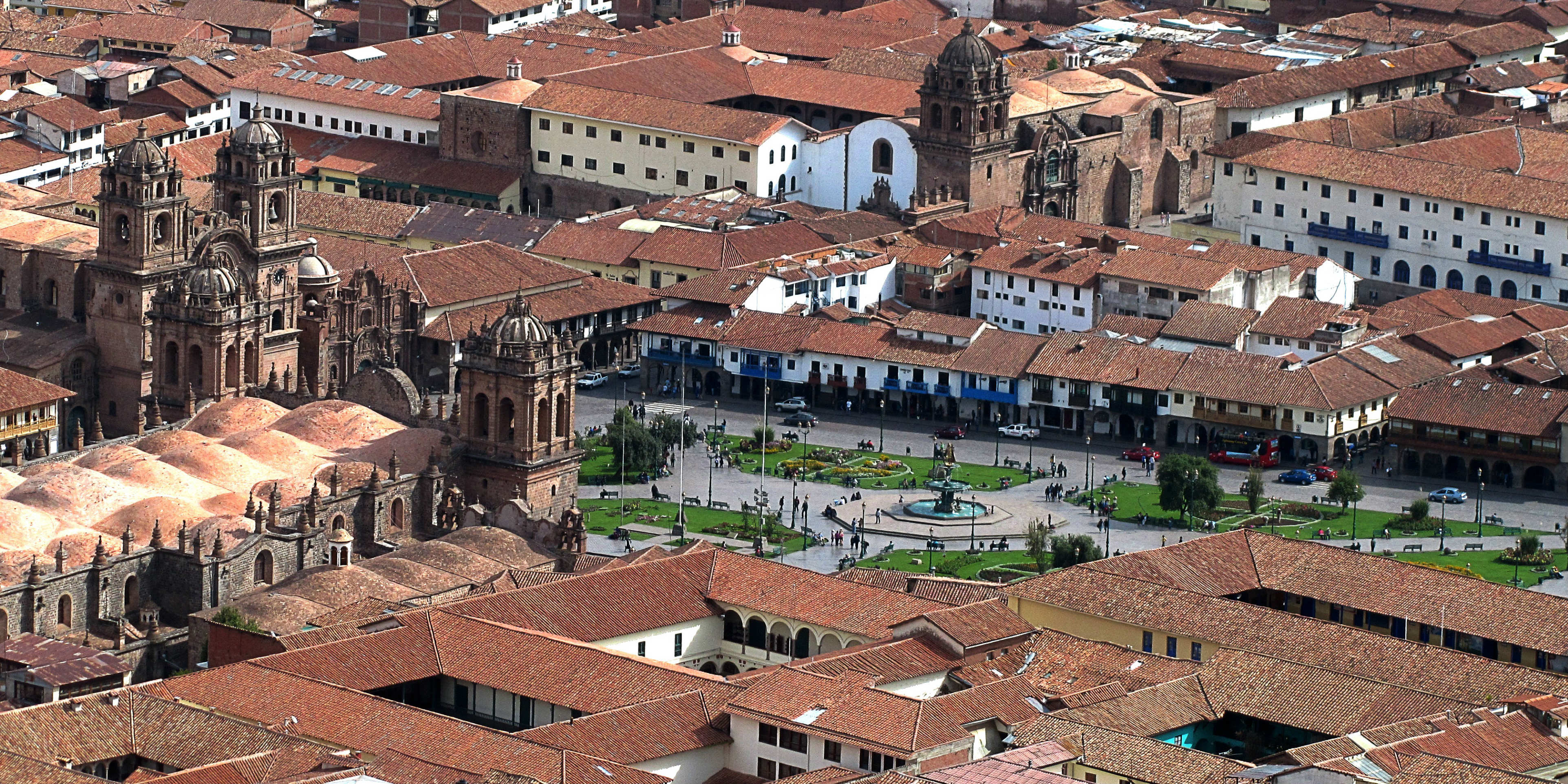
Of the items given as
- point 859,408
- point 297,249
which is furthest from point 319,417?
point 859,408

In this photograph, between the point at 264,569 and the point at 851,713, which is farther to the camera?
the point at 264,569

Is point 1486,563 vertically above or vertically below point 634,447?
above

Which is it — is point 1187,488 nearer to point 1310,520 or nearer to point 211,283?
point 1310,520

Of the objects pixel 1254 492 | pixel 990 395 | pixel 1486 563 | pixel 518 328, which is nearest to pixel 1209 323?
pixel 990 395

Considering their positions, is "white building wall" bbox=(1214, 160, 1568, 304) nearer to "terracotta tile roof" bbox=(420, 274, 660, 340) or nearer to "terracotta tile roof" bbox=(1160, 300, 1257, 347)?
"terracotta tile roof" bbox=(1160, 300, 1257, 347)

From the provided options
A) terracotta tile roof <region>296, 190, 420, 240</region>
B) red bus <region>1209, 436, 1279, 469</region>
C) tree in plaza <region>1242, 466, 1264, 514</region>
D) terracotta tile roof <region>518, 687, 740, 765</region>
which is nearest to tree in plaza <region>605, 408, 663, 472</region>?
red bus <region>1209, 436, 1279, 469</region>

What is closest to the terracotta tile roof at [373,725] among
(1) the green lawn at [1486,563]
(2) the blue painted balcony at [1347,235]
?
(1) the green lawn at [1486,563]

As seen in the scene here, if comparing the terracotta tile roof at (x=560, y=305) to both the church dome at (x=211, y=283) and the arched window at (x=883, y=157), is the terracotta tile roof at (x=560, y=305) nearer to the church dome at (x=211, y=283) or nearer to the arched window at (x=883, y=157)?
the church dome at (x=211, y=283)
